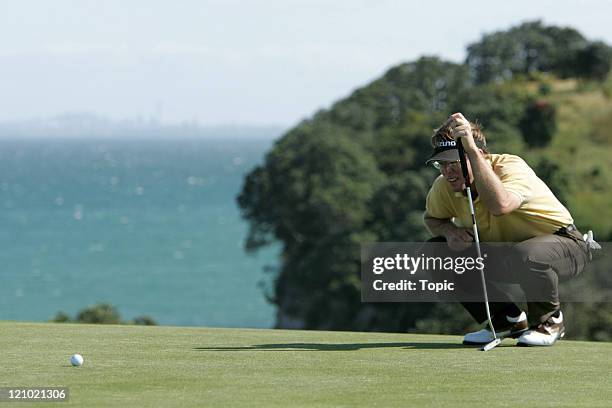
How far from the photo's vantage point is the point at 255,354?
7867mm

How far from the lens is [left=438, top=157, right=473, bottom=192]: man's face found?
7.94 meters

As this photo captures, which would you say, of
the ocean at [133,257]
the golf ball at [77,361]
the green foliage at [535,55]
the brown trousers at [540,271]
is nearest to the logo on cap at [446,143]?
the brown trousers at [540,271]

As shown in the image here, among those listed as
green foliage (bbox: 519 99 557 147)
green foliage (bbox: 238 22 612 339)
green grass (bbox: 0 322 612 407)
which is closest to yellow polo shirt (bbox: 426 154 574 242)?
green grass (bbox: 0 322 612 407)

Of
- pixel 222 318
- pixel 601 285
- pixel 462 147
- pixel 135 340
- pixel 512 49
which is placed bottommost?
pixel 222 318

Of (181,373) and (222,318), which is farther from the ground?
(181,373)

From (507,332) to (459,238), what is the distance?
92 centimetres

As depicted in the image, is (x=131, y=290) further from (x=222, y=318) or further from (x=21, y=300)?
(x=222, y=318)

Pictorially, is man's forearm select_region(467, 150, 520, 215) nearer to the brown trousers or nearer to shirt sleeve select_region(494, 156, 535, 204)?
shirt sleeve select_region(494, 156, 535, 204)

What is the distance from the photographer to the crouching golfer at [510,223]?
7.78 m

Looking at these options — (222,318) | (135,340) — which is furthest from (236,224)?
(135,340)

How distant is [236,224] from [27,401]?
141101 mm

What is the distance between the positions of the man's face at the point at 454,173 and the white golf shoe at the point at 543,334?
1.20 m

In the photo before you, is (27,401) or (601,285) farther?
(601,285)

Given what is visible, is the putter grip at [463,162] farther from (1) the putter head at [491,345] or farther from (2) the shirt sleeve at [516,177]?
(1) the putter head at [491,345]
